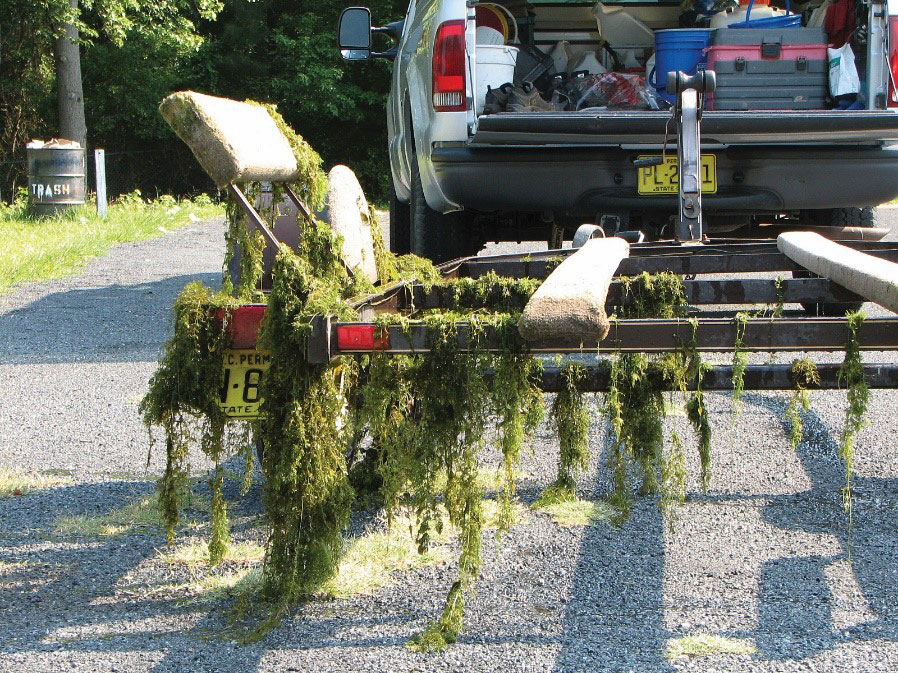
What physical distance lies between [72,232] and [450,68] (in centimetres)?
954

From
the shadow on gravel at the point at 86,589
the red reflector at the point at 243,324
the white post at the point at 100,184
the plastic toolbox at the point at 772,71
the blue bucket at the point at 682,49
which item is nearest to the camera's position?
the shadow on gravel at the point at 86,589

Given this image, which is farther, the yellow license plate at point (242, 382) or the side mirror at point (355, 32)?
the side mirror at point (355, 32)

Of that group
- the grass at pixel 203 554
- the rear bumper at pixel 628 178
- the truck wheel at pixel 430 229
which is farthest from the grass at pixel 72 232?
the grass at pixel 203 554

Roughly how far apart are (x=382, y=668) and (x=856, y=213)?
527 centimetres

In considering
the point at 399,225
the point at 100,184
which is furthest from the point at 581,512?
the point at 100,184

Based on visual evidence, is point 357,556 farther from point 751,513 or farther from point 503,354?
point 751,513

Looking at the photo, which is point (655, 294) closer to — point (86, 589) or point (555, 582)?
point (555, 582)

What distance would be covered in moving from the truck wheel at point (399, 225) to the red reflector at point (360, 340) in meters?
5.90

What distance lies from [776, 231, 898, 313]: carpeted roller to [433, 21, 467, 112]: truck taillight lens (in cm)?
219

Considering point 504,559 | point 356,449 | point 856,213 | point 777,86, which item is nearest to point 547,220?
point 777,86

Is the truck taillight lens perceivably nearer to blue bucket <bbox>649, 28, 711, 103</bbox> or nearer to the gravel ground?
blue bucket <bbox>649, 28, 711, 103</bbox>

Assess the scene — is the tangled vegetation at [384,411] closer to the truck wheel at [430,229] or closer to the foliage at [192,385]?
the foliage at [192,385]

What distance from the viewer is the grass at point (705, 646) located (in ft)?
8.43

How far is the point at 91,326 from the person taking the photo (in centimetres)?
746
